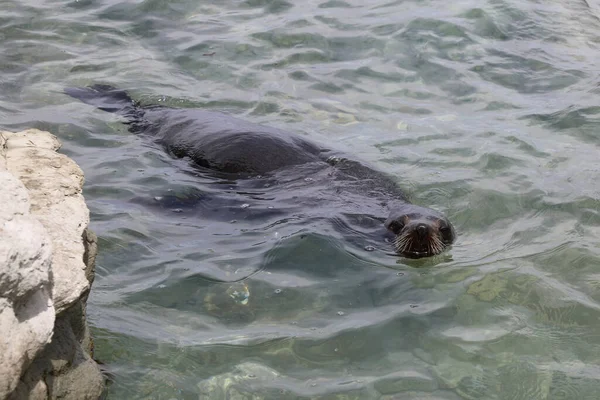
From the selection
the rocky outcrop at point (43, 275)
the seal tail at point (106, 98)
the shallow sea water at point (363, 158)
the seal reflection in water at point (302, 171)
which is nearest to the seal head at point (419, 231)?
the seal reflection in water at point (302, 171)

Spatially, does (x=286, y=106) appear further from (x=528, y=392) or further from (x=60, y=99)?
(x=528, y=392)

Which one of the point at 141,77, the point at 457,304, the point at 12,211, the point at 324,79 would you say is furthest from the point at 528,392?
the point at 141,77

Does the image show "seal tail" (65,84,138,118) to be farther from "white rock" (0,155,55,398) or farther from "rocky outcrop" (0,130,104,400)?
"white rock" (0,155,55,398)

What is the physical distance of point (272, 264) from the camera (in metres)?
5.32

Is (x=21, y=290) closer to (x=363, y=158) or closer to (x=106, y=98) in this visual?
(x=363, y=158)

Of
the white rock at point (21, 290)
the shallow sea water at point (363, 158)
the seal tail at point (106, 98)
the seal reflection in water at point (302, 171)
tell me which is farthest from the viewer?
the seal tail at point (106, 98)

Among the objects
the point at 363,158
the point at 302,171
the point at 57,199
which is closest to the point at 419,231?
the point at 302,171

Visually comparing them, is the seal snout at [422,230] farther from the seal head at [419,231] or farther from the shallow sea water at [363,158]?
the shallow sea water at [363,158]

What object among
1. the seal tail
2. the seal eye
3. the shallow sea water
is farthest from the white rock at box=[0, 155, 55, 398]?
the seal tail

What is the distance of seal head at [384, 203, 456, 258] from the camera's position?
5438mm

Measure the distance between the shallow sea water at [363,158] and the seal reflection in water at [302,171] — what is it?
20 centimetres

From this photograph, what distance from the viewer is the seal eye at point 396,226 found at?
5.68 metres

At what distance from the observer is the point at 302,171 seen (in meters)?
6.52

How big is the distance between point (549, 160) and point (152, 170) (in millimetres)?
3359
